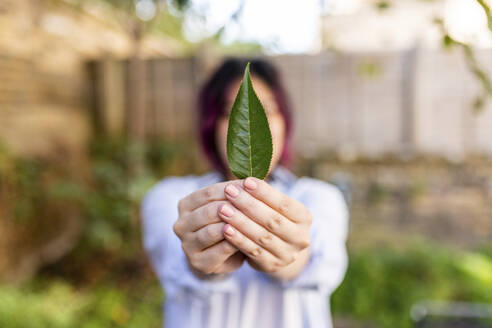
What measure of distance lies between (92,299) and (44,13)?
2304mm

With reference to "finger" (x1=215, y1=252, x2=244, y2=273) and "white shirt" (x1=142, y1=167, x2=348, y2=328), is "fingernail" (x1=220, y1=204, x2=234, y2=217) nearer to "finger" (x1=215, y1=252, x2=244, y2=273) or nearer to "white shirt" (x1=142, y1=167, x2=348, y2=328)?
"finger" (x1=215, y1=252, x2=244, y2=273)

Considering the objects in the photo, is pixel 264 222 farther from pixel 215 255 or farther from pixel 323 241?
pixel 323 241

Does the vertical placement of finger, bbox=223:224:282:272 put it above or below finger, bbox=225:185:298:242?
below

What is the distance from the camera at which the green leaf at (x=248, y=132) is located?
0.37 m

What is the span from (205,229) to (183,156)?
3.32 metres

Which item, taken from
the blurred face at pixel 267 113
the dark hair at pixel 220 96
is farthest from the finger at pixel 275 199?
the dark hair at pixel 220 96

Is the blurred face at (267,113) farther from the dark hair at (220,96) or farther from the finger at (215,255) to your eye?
the finger at (215,255)

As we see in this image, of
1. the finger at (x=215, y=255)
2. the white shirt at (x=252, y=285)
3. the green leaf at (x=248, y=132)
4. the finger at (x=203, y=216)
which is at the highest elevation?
the green leaf at (x=248, y=132)

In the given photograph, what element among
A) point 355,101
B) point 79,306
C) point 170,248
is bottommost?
point 79,306

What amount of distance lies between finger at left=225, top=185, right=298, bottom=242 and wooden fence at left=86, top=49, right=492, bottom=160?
3.29 metres

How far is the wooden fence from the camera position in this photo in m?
3.58

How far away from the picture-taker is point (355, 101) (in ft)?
12.1

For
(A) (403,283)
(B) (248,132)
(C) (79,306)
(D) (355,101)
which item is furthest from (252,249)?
(D) (355,101)

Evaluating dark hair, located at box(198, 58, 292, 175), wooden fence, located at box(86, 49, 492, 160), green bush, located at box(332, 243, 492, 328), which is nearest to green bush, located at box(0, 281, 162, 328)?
green bush, located at box(332, 243, 492, 328)
